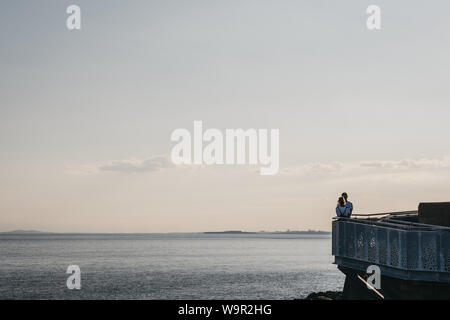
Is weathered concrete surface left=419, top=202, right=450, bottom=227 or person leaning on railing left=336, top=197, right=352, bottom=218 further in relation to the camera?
person leaning on railing left=336, top=197, right=352, bottom=218

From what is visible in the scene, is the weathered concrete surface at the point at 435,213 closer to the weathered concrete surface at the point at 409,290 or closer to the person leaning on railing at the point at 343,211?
the weathered concrete surface at the point at 409,290

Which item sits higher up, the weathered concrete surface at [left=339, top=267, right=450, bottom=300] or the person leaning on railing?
the person leaning on railing

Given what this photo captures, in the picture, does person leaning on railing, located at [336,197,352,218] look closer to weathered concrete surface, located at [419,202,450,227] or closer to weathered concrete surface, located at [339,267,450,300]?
weathered concrete surface, located at [339,267,450,300]

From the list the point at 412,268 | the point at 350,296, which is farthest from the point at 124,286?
the point at 412,268

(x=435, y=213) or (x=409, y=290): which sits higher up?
(x=435, y=213)

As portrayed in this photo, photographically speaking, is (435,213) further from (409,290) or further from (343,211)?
(343,211)

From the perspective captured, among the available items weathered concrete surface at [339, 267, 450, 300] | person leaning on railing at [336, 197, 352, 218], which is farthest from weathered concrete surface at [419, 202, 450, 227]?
person leaning on railing at [336, 197, 352, 218]

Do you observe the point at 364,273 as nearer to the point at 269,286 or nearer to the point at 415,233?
the point at 415,233

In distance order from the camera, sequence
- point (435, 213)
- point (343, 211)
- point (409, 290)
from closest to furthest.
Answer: point (409, 290) → point (435, 213) → point (343, 211)

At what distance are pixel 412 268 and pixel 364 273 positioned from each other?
117 inches

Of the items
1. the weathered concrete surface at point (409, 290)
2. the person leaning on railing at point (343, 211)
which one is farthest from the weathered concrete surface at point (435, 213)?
the person leaning on railing at point (343, 211)

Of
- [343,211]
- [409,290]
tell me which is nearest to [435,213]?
[409,290]

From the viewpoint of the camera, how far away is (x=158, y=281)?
243 ft
